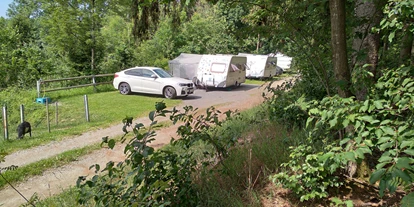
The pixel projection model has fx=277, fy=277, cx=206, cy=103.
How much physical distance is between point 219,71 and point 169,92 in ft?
14.8

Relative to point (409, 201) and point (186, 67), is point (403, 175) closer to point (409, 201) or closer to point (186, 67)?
point (409, 201)

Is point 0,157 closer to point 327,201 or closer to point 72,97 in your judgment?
point 327,201

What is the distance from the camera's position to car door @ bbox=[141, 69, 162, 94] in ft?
46.7

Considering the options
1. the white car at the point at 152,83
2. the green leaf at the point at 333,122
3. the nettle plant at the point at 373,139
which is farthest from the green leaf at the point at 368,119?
the white car at the point at 152,83

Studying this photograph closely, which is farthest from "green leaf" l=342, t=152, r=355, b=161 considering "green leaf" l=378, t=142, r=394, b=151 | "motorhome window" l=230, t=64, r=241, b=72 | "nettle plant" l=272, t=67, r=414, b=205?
"motorhome window" l=230, t=64, r=241, b=72

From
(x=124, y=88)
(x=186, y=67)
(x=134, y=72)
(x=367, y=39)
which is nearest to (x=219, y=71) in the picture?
(x=186, y=67)

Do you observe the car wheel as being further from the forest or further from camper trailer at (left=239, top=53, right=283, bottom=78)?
camper trailer at (left=239, top=53, right=283, bottom=78)

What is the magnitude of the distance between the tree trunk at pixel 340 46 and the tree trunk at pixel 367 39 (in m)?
0.08

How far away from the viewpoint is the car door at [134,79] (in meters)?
14.6

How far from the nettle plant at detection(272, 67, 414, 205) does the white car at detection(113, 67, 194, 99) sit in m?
11.6

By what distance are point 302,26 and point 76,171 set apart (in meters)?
5.07

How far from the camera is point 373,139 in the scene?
189 centimetres

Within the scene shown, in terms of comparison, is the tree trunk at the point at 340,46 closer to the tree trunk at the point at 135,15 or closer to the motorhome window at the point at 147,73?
the tree trunk at the point at 135,15

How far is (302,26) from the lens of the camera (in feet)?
9.30
